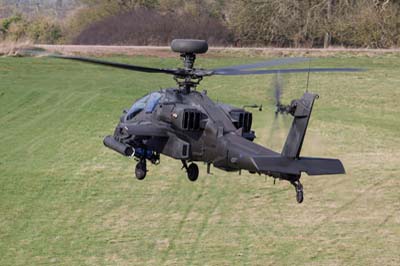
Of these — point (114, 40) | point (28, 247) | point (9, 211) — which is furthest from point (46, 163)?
point (114, 40)

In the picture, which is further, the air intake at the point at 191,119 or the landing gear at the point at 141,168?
the landing gear at the point at 141,168

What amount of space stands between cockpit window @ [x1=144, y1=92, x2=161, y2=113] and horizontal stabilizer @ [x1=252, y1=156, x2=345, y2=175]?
4.13m

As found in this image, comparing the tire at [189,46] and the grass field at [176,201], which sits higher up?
the tire at [189,46]

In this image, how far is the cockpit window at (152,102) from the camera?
24156mm

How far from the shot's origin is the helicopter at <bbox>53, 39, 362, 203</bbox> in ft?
69.2

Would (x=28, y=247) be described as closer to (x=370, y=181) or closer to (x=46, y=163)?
(x=46, y=163)

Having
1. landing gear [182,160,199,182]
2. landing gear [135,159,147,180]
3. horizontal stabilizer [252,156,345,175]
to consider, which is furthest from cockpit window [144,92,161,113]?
horizontal stabilizer [252,156,345,175]

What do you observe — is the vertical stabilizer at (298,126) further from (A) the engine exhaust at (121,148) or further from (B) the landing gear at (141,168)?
(B) the landing gear at (141,168)

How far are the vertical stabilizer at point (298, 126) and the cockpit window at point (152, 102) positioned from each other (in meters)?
4.41

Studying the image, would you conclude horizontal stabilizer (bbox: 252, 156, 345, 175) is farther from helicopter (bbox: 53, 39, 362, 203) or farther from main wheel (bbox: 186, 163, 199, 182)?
main wheel (bbox: 186, 163, 199, 182)

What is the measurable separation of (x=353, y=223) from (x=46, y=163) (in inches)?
649

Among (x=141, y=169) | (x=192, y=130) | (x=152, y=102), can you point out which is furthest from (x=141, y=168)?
(x=192, y=130)

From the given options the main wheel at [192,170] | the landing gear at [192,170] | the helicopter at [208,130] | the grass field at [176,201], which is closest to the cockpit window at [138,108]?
the helicopter at [208,130]

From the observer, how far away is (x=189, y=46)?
74.8ft
